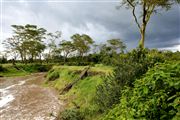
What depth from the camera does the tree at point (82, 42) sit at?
3391 inches

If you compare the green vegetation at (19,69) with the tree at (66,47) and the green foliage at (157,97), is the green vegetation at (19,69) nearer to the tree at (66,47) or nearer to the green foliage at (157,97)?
the tree at (66,47)

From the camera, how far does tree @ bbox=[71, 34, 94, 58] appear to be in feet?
283

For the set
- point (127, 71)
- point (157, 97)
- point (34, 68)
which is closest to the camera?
point (157, 97)

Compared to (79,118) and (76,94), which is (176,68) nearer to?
(79,118)

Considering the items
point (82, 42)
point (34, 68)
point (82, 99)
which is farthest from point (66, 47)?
point (82, 99)

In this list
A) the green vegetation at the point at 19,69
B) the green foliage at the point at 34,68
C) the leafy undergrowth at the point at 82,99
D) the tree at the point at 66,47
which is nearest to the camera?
the leafy undergrowth at the point at 82,99

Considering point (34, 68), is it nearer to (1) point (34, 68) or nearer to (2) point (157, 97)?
(1) point (34, 68)

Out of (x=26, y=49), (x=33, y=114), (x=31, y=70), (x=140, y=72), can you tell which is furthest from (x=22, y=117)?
(x=26, y=49)

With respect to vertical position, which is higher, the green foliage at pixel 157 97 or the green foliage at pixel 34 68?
the green foliage at pixel 157 97

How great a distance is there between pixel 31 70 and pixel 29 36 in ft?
61.1

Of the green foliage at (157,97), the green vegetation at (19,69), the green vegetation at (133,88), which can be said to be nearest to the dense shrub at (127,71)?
the green vegetation at (133,88)

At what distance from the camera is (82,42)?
86812 millimetres

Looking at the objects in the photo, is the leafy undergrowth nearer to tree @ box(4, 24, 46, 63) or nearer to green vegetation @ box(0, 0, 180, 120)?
green vegetation @ box(0, 0, 180, 120)

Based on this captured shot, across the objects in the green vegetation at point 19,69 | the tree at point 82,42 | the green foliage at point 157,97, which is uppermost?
the tree at point 82,42
